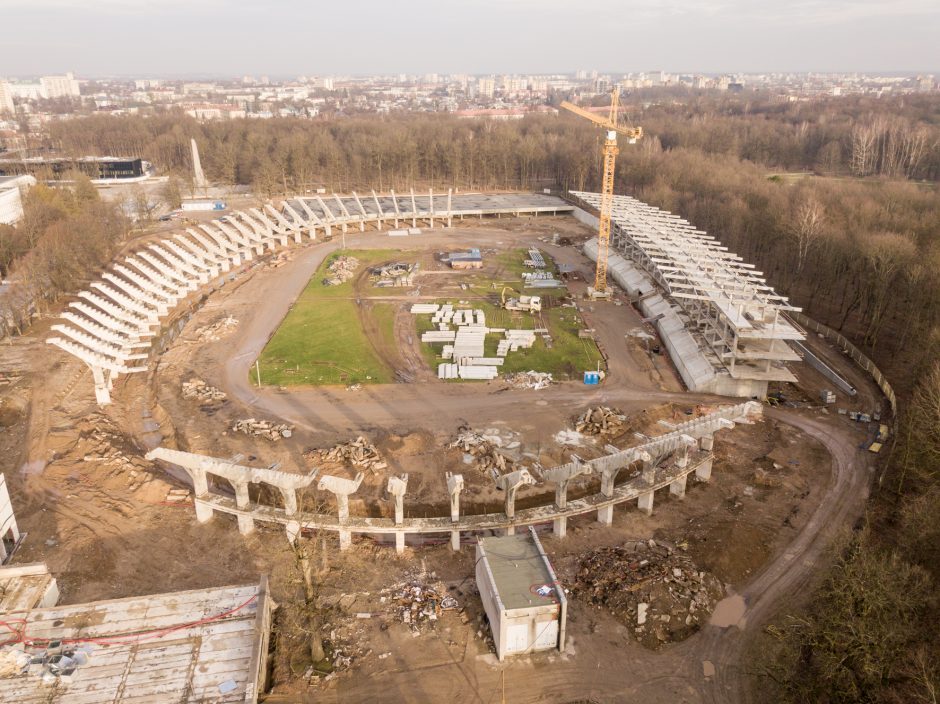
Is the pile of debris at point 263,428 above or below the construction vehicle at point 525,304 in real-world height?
below

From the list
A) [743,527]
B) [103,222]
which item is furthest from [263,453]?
[103,222]

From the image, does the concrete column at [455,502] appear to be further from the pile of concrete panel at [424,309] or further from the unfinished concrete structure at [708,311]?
the pile of concrete panel at [424,309]

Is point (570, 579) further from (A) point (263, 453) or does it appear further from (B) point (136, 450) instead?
(B) point (136, 450)

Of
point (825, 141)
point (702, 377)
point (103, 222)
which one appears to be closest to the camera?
point (702, 377)

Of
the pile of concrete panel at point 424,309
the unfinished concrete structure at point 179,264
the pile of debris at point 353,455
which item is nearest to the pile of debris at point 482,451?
the pile of debris at point 353,455

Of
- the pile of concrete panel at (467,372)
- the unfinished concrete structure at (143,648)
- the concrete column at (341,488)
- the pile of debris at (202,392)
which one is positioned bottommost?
the pile of debris at (202,392)
